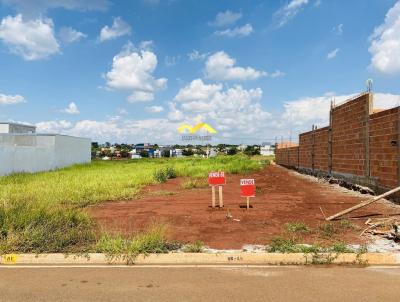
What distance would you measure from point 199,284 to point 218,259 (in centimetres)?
135

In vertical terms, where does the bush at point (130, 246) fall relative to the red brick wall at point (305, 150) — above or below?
below

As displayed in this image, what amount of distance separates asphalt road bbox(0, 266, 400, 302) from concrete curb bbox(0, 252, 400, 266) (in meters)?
0.30

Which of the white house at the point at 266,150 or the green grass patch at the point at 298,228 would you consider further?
the white house at the point at 266,150

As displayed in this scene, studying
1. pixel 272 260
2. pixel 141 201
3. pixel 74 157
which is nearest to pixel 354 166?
pixel 141 201

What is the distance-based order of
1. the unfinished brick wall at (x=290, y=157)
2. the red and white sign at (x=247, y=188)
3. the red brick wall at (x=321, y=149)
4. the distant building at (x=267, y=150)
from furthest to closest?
the distant building at (x=267, y=150)
the unfinished brick wall at (x=290, y=157)
the red brick wall at (x=321, y=149)
the red and white sign at (x=247, y=188)

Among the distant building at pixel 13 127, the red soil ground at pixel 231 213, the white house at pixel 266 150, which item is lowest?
the red soil ground at pixel 231 213

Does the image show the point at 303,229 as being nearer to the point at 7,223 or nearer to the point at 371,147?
the point at 7,223

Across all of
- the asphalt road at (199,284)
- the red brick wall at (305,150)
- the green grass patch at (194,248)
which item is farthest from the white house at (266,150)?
the asphalt road at (199,284)

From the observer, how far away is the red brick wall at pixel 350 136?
58.2ft

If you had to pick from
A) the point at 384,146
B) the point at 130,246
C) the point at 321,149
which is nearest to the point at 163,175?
the point at 321,149

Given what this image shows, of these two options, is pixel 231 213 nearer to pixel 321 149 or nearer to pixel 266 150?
pixel 321 149

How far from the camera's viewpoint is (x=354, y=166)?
18.8 meters

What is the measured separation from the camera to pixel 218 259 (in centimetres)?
729

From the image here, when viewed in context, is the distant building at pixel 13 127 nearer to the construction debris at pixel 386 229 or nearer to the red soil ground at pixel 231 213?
the red soil ground at pixel 231 213
